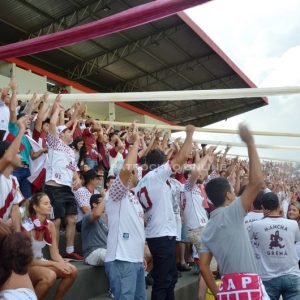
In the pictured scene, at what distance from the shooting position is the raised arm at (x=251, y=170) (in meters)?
2.33

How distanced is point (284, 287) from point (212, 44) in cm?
1185

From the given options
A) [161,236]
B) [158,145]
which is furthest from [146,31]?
[161,236]

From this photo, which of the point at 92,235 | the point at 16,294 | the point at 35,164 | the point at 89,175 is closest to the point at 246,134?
the point at 16,294

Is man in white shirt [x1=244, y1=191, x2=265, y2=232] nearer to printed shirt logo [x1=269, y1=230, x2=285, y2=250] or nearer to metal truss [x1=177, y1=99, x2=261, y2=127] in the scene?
printed shirt logo [x1=269, y1=230, x2=285, y2=250]

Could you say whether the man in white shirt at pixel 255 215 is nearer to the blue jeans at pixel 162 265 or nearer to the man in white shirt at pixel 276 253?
the man in white shirt at pixel 276 253

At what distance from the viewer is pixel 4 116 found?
5.00m

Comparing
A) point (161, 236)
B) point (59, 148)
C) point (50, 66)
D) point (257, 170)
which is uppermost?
point (50, 66)

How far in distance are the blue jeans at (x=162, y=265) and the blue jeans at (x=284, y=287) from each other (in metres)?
0.84

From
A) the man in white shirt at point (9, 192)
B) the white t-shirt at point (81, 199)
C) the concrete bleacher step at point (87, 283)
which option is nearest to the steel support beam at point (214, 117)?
the white t-shirt at point (81, 199)

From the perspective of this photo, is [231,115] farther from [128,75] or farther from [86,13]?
[86,13]

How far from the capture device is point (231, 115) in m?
23.7

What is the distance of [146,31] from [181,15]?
1.39 metres

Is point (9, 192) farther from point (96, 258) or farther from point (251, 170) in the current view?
point (251, 170)

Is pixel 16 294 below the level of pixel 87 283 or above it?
above
